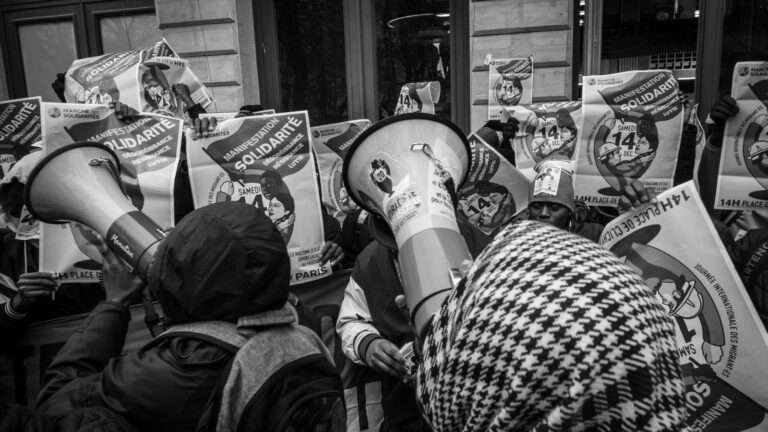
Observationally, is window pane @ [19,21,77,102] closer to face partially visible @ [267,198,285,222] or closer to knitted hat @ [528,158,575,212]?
face partially visible @ [267,198,285,222]

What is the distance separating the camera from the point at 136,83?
300 centimetres

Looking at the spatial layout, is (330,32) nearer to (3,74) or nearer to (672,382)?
(3,74)

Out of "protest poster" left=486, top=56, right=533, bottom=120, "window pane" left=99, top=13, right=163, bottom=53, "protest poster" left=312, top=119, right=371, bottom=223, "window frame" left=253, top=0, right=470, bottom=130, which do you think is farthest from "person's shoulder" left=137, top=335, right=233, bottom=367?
"window pane" left=99, top=13, right=163, bottom=53

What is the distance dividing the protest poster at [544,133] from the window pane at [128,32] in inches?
212

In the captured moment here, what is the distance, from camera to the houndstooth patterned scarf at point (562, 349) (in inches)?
24.5

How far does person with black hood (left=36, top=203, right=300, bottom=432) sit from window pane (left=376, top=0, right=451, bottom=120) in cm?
558

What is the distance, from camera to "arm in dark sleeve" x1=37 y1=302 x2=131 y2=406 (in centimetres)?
140

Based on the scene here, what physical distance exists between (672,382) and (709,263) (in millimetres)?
1543

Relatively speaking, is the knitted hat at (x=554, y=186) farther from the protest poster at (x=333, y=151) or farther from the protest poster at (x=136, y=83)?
the protest poster at (x=136, y=83)

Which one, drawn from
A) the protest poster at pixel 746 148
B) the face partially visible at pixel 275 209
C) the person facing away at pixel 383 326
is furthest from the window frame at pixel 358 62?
the person facing away at pixel 383 326

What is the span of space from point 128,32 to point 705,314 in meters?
7.58

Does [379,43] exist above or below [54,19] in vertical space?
below

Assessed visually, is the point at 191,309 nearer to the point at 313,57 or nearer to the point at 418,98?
the point at 418,98

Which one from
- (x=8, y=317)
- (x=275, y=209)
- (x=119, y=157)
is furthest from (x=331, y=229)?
(x=8, y=317)
